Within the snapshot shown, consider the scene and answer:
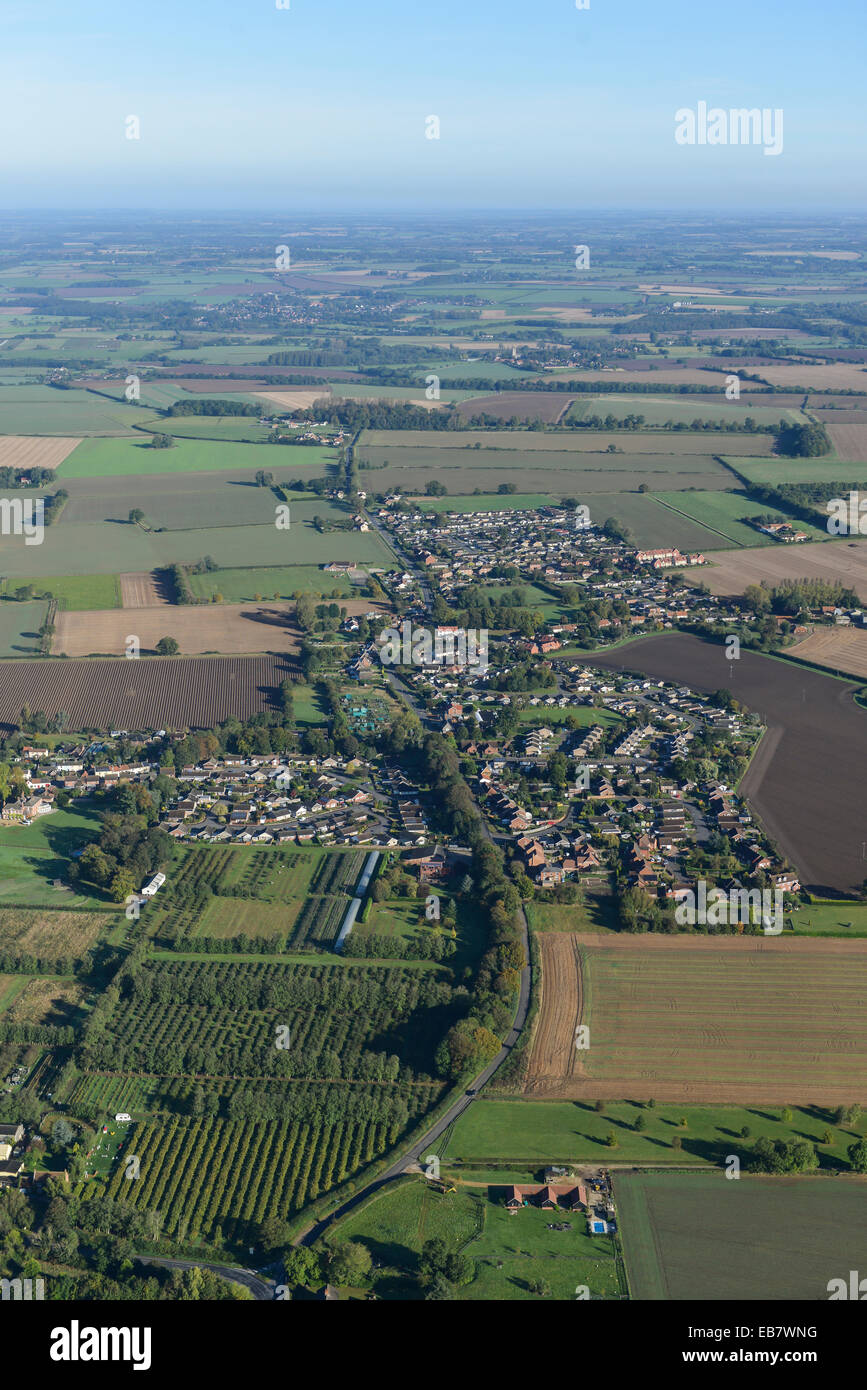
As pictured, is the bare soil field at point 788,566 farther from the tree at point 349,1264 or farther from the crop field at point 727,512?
the tree at point 349,1264

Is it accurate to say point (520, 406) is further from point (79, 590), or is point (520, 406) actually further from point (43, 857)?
point (43, 857)

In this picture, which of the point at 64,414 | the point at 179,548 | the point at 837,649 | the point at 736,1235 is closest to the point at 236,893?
the point at 736,1235

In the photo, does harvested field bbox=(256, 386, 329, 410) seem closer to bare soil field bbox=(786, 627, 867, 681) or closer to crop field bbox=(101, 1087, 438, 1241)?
bare soil field bbox=(786, 627, 867, 681)

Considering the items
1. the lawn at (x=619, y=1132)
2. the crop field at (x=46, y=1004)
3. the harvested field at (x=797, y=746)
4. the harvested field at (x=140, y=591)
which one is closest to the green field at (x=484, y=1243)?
the lawn at (x=619, y=1132)

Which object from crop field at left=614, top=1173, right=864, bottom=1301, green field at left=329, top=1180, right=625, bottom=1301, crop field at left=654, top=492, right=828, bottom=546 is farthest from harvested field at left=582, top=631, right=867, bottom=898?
crop field at left=654, top=492, right=828, bottom=546

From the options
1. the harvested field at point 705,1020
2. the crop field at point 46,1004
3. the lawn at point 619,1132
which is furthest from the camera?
the crop field at point 46,1004
